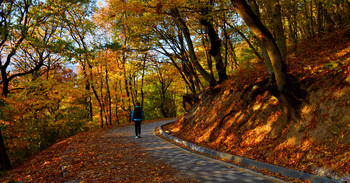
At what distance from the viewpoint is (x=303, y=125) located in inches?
224

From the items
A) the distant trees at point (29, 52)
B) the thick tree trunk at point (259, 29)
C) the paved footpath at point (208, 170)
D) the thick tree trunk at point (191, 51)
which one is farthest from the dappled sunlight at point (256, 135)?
the distant trees at point (29, 52)

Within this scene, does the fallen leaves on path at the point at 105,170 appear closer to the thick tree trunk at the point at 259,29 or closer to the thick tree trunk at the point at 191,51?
the thick tree trunk at the point at 259,29

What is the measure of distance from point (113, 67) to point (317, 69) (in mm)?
21418

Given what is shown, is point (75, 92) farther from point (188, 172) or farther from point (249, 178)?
point (249, 178)

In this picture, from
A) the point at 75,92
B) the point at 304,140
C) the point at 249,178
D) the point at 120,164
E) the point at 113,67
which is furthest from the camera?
the point at 113,67

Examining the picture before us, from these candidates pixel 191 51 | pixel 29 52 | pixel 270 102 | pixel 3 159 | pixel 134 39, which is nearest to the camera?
pixel 270 102

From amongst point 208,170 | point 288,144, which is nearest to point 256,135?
point 288,144

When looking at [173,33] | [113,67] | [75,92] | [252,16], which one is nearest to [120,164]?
[252,16]

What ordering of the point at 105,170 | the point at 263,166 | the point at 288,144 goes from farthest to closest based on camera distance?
the point at 288,144 → the point at 105,170 → the point at 263,166

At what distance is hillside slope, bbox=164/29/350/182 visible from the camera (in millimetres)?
4617

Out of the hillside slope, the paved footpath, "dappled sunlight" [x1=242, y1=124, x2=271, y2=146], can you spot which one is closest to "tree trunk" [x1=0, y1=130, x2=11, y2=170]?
the paved footpath

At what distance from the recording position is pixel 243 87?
9859 mm

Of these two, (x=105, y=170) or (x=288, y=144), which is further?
(x=288, y=144)

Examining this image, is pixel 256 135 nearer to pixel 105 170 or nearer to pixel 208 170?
pixel 208 170
